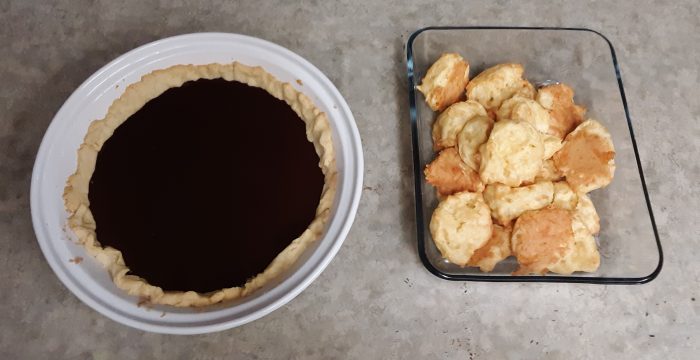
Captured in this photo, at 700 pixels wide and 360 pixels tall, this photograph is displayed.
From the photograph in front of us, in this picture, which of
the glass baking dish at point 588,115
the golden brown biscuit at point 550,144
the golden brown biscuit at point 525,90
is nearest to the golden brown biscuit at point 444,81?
the glass baking dish at point 588,115

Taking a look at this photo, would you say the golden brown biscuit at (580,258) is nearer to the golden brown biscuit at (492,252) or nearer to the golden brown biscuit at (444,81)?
the golden brown biscuit at (492,252)

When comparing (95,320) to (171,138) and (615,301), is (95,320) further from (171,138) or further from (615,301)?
(615,301)

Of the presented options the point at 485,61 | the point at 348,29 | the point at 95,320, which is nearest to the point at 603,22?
the point at 485,61

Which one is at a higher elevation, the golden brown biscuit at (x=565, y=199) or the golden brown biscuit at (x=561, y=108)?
the golden brown biscuit at (x=561, y=108)

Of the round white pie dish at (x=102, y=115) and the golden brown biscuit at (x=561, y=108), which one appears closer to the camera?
the round white pie dish at (x=102, y=115)

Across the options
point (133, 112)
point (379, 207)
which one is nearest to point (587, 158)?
point (379, 207)
